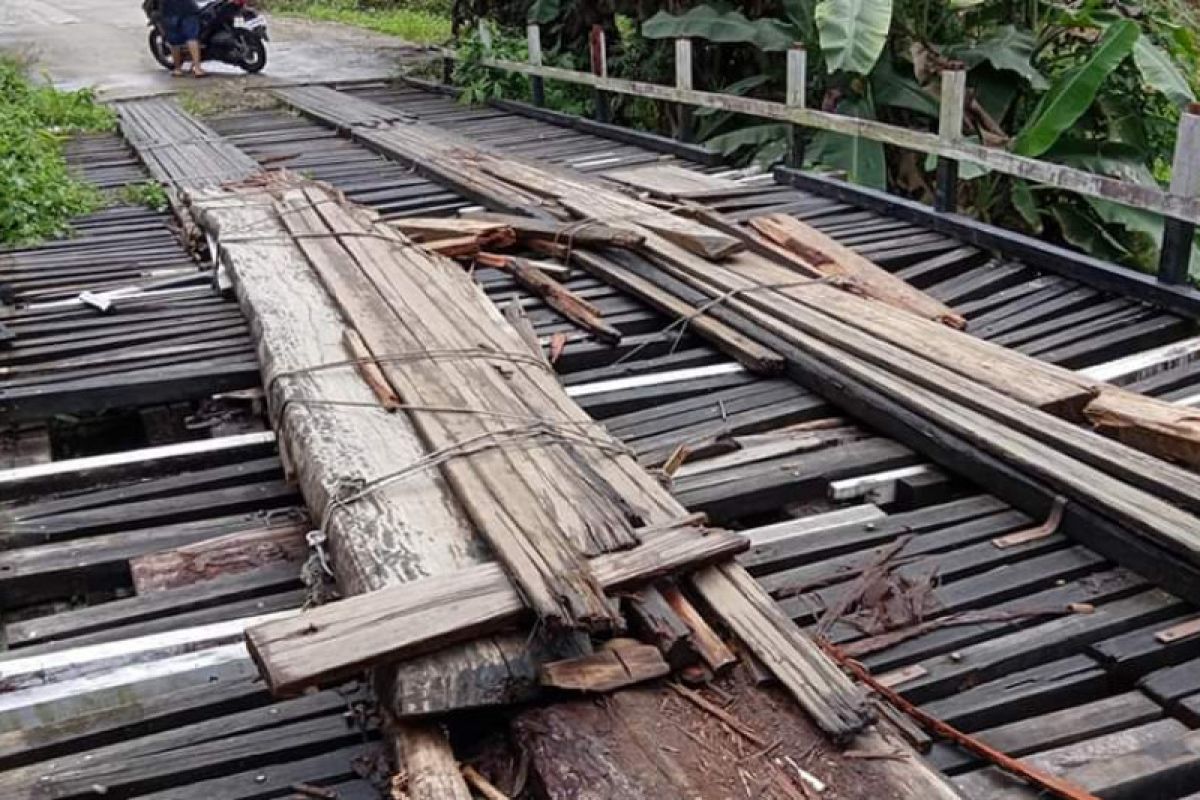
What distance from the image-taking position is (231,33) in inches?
593

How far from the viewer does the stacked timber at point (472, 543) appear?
2.45 metres

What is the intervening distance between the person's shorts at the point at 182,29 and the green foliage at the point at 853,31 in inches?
394

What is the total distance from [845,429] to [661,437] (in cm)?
62

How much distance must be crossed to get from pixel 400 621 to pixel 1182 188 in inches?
154

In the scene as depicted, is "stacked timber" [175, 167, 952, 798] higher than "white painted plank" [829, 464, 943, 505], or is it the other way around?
"stacked timber" [175, 167, 952, 798]

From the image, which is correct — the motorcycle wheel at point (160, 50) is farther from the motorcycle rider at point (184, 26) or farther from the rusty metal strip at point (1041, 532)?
the rusty metal strip at point (1041, 532)

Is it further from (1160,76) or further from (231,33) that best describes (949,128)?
(231,33)

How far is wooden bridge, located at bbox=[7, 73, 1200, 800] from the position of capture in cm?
246

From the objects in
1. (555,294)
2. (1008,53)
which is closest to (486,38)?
(1008,53)

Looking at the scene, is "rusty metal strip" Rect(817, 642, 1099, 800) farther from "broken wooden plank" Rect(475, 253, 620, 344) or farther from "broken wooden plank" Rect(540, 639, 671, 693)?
"broken wooden plank" Rect(475, 253, 620, 344)

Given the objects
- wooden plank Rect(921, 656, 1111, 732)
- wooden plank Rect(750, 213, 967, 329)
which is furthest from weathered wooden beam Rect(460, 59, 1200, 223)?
wooden plank Rect(921, 656, 1111, 732)

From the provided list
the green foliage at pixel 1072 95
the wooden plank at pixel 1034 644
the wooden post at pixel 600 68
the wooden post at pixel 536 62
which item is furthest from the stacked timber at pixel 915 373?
the wooden post at pixel 536 62

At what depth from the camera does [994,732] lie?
8.53 ft

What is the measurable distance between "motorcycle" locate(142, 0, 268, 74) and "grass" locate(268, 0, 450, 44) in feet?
10.2
